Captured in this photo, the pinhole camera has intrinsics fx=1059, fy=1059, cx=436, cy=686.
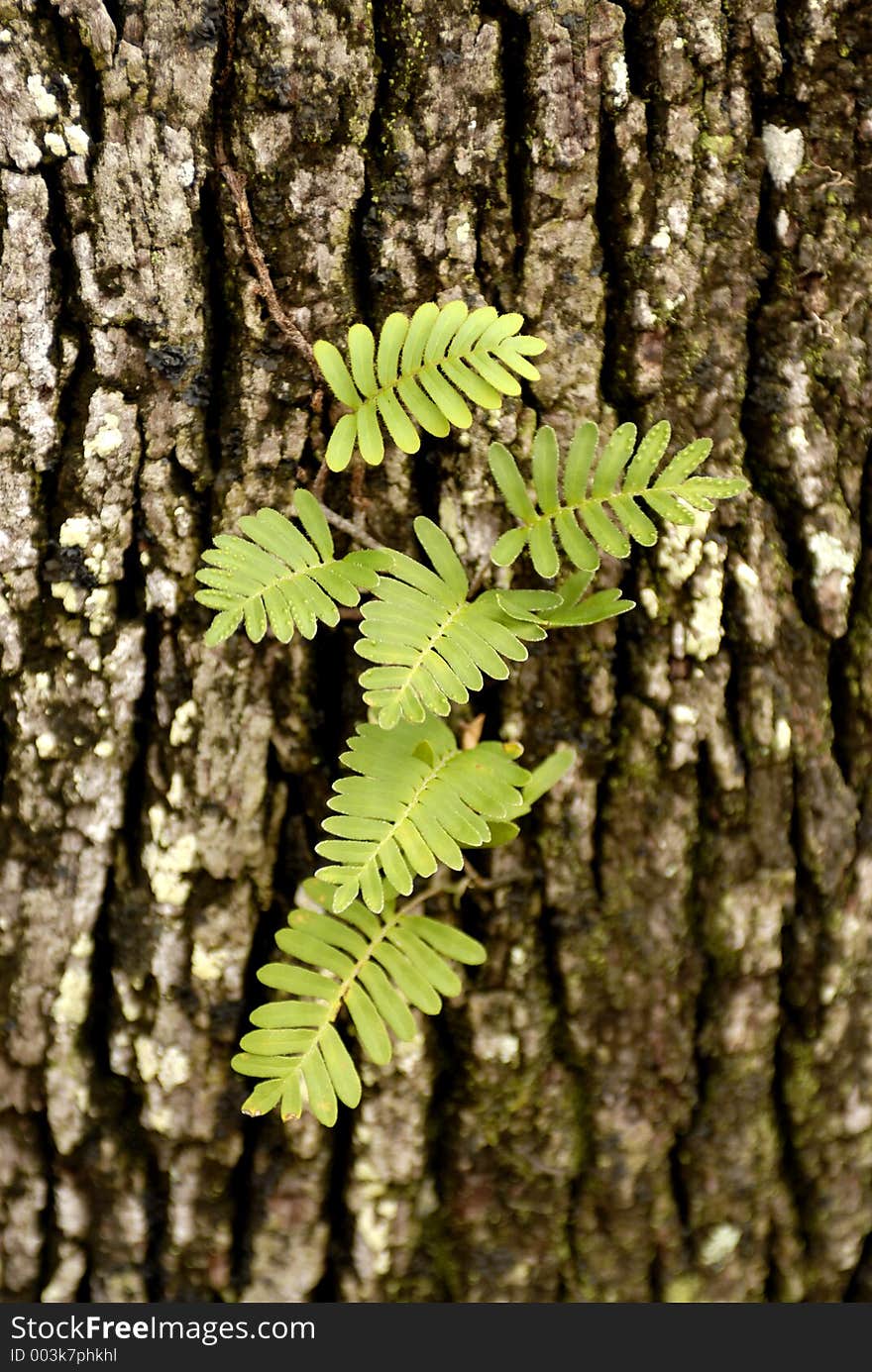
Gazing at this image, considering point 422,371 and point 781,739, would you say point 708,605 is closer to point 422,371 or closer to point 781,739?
point 781,739

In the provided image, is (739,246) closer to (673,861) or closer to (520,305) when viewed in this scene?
(520,305)

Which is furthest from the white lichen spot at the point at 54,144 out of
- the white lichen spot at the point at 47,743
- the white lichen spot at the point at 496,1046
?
the white lichen spot at the point at 496,1046

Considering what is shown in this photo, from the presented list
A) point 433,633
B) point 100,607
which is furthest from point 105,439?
point 433,633

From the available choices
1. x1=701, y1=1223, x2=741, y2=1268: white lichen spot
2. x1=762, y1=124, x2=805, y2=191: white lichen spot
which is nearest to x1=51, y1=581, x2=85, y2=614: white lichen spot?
x1=762, y1=124, x2=805, y2=191: white lichen spot

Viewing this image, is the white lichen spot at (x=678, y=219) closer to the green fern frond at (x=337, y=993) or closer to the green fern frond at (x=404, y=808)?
the green fern frond at (x=404, y=808)

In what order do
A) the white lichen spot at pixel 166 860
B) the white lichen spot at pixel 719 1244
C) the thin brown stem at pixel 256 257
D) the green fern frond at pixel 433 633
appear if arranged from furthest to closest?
the white lichen spot at pixel 719 1244 < the white lichen spot at pixel 166 860 < the thin brown stem at pixel 256 257 < the green fern frond at pixel 433 633

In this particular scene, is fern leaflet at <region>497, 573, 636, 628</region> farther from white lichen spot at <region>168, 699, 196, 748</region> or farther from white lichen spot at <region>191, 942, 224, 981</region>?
white lichen spot at <region>191, 942, 224, 981</region>
